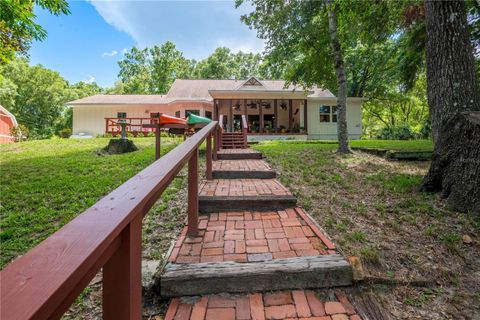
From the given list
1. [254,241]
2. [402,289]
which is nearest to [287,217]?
[254,241]

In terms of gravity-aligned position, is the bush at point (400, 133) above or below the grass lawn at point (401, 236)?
above

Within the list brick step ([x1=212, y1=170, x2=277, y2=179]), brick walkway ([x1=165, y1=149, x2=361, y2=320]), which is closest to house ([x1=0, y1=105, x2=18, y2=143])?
brick step ([x1=212, y1=170, x2=277, y2=179])

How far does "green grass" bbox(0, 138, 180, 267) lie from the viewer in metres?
2.94

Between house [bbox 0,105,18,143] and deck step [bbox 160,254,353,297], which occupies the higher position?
house [bbox 0,105,18,143]

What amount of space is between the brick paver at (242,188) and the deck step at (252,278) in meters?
1.39

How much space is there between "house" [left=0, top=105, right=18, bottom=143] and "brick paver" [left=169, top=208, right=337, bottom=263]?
2482 cm

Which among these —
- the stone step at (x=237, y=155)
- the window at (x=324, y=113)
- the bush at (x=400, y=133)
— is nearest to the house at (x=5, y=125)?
the stone step at (x=237, y=155)

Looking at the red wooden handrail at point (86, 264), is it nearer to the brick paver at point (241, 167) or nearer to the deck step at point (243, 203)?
Answer: the deck step at point (243, 203)

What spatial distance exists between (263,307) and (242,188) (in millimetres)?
2039

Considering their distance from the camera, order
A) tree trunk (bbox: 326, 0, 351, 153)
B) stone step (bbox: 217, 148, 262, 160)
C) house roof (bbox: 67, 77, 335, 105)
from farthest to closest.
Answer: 1. house roof (bbox: 67, 77, 335, 105)
2. tree trunk (bbox: 326, 0, 351, 153)
3. stone step (bbox: 217, 148, 262, 160)

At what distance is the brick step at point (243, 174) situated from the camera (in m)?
4.42

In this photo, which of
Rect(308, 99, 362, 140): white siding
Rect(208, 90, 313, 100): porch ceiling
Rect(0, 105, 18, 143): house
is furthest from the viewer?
Rect(0, 105, 18, 143): house

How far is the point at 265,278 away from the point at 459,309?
4.07 feet

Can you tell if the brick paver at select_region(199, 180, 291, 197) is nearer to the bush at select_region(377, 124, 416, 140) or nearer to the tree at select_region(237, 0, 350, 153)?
the tree at select_region(237, 0, 350, 153)
